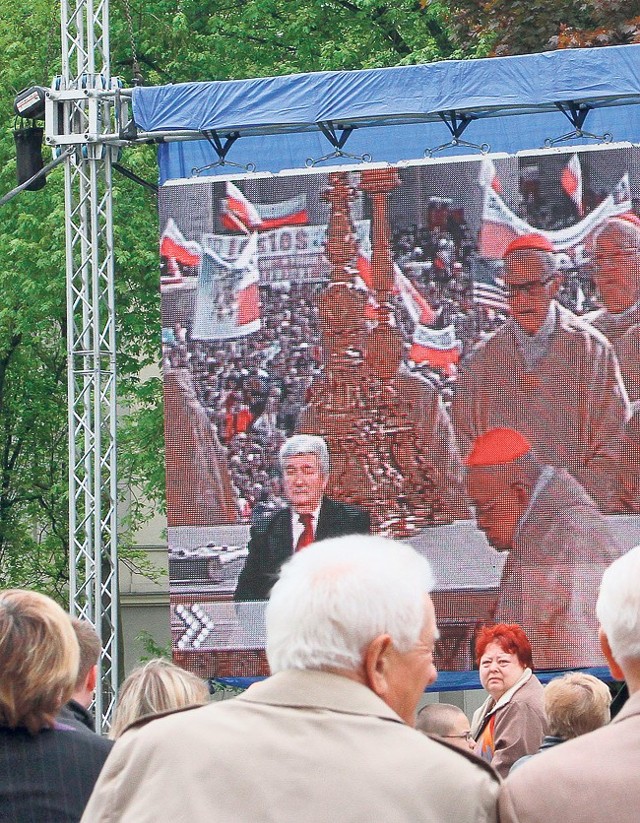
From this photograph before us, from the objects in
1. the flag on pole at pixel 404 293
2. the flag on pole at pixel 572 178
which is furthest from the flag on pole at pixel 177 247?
the flag on pole at pixel 572 178

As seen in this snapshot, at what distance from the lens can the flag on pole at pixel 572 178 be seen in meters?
8.55

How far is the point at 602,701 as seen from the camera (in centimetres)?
432

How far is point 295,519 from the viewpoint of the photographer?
8.76 m

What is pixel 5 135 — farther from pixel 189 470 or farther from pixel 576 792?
pixel 576 792

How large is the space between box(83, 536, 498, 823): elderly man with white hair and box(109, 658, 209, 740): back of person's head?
178cm

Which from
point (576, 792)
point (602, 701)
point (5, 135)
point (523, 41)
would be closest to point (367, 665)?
point (576, 792)

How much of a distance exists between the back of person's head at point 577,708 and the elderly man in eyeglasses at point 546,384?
13.4 ft

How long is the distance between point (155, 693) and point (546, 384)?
16.2ft

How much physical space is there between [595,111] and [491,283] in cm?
124

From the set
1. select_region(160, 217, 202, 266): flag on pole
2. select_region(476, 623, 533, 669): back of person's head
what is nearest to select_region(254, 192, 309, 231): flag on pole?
select_region(160, 217, 202, 266): flag on pole

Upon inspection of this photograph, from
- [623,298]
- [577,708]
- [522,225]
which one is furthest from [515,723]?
[522,225]

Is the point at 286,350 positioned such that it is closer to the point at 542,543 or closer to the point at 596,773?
the point at 542,543

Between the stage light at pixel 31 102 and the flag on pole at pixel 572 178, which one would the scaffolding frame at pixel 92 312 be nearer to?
the stage light at pixel 31 102

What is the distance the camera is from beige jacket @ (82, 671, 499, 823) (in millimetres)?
2055
